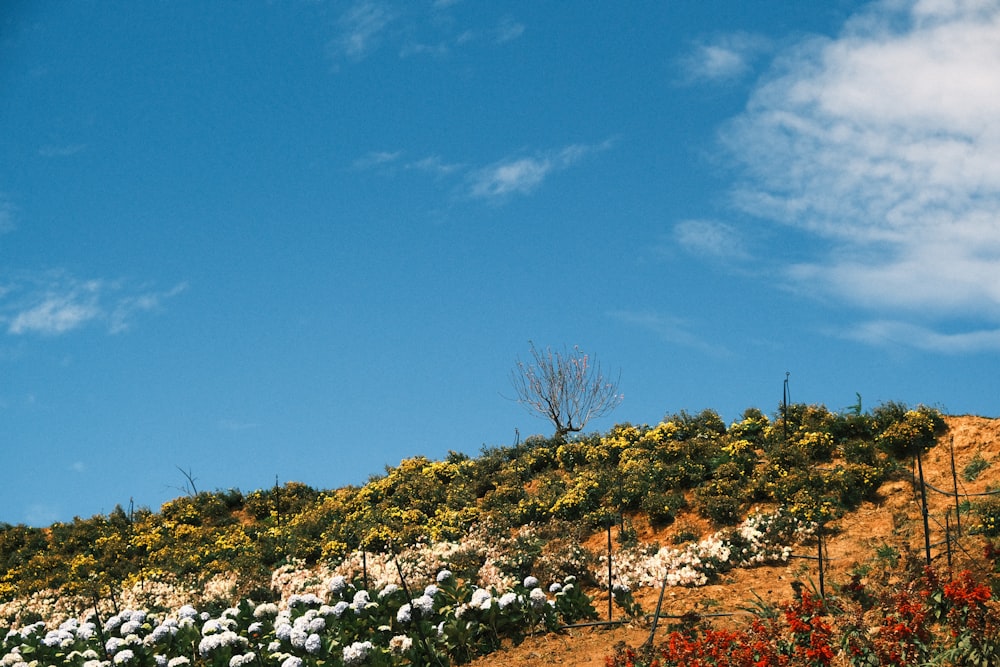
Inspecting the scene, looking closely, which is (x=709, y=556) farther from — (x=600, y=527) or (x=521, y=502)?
(x=521, y=502)

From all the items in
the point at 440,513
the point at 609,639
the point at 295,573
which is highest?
the point at 440,513

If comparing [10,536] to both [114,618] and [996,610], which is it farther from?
[996,610]

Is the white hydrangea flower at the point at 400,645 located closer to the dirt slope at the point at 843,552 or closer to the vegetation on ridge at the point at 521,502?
the dirt slope at the point at 843,552

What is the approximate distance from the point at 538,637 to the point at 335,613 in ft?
9.05

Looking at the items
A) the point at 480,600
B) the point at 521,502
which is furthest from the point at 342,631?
the point at 521,502

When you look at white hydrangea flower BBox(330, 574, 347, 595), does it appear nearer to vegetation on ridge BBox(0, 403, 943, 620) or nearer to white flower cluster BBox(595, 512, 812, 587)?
vegetation on ridge BBox(0, 403, 943, 620)

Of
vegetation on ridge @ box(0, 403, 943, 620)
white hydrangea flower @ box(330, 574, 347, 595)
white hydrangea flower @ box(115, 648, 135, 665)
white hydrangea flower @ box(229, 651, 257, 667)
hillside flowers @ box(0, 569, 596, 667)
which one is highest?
vegetation on ridge @ box(0, 403, 943, 620)

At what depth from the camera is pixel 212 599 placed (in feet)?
52.2

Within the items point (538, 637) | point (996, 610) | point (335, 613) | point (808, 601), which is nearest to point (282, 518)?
point (335, 613)

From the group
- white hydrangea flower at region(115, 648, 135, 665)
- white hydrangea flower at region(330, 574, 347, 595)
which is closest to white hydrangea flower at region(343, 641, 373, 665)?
white hydrangea flower at region(330, 574, 347, 595)

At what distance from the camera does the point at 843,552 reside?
13.9 m

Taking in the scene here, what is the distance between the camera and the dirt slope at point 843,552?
1187cm

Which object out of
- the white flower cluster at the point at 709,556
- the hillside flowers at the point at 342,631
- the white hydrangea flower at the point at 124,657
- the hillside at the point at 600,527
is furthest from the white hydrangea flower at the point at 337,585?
the white flower cluster at the point at 709,556

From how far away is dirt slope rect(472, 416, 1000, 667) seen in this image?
11.9m
